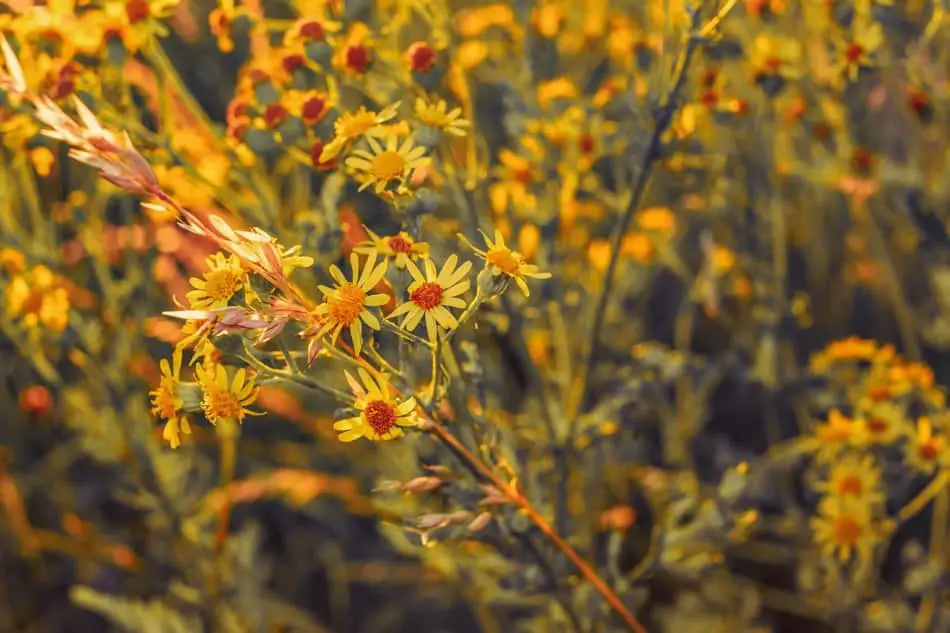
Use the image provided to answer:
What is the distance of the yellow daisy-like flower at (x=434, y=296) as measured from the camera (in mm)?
871

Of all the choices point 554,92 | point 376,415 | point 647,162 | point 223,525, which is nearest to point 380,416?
point 376,415

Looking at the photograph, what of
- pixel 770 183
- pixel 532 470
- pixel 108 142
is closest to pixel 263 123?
pixel 108 142

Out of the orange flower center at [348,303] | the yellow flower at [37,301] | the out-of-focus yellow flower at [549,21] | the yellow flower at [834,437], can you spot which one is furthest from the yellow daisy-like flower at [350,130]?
the yellow flower at [834,437]

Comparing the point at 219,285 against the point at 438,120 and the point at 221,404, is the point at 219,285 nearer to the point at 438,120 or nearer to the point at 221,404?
the point at 221,404

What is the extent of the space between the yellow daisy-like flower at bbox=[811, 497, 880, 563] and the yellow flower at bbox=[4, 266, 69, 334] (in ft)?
3.74

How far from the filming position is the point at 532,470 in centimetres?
137

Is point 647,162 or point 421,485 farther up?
point 647,162

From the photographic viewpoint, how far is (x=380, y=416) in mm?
872

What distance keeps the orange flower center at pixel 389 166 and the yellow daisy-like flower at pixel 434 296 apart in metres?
0.16

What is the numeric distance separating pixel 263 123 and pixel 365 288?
0.48 m

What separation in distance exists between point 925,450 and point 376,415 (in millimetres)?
940

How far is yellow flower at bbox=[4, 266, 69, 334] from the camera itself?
142cm

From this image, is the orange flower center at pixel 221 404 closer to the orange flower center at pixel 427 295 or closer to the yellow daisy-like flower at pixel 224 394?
the yellow daisy-like flower at pixel 224 394

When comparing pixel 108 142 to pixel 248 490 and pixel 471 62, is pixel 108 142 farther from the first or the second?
pixel 248 490
